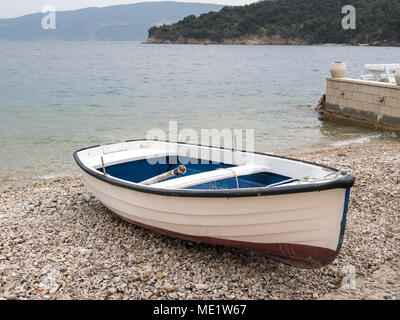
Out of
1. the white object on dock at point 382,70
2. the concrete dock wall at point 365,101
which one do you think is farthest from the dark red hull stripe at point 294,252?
the white object on dock at point 382,70

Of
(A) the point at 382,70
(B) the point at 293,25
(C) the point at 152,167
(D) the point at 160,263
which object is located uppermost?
(B) the point at 293,25

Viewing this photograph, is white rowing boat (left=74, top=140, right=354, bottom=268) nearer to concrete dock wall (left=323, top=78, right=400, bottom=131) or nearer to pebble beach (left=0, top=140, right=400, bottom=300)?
pebble beach (left=0, top=140, right=400, bottom=300)

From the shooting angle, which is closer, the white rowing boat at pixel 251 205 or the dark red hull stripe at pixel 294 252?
the white rowing boat at pixel 251 205

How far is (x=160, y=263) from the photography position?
4758 mm

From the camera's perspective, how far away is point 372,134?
13695mm

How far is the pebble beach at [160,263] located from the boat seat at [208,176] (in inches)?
31.3

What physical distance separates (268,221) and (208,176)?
4.16 feet

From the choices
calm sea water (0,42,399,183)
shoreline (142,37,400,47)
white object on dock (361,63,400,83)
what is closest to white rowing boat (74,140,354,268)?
calm sea water (0,42,399,183)

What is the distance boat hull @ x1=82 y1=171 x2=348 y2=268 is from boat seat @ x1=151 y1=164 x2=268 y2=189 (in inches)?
14.3

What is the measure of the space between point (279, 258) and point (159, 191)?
60.8 inches

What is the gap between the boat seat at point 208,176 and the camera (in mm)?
5102

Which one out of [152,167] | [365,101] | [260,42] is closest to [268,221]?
[152,167]

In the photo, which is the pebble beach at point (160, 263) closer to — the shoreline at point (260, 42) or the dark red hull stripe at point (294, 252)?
the dark red hull stripe at point (294, 252)

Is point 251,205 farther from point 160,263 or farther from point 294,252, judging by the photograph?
point 160,263
